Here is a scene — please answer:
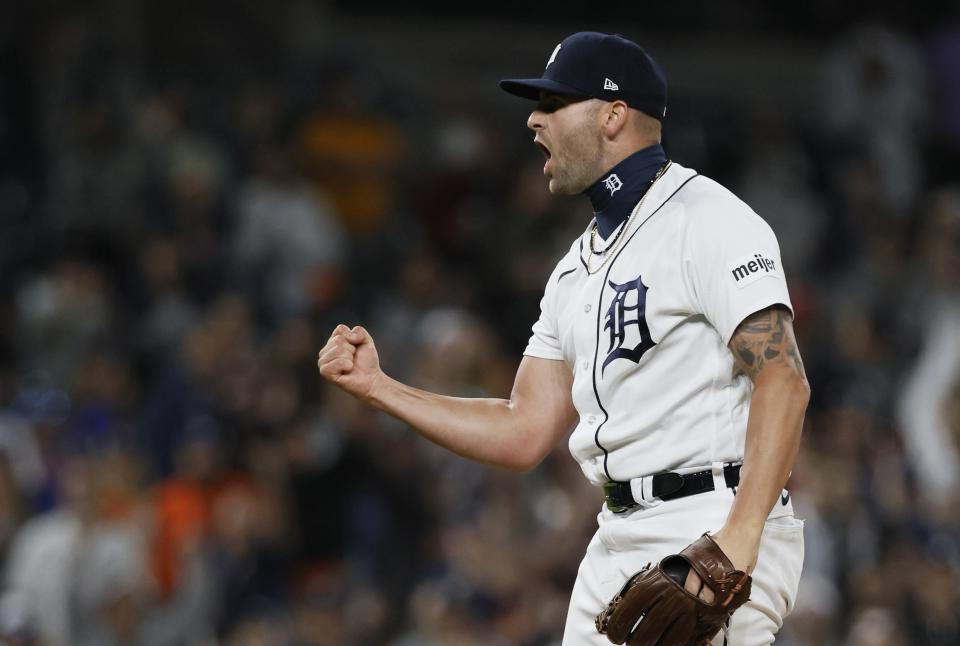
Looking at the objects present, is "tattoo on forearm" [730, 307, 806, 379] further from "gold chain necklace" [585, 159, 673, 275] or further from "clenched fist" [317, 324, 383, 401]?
"clenched fist" [317, 324, 383, 401]

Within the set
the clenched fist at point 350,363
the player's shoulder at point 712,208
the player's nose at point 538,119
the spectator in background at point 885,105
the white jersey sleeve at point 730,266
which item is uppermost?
the spectator in background at point 885,105

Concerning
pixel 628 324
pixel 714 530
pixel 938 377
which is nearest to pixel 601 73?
pixel 628 324

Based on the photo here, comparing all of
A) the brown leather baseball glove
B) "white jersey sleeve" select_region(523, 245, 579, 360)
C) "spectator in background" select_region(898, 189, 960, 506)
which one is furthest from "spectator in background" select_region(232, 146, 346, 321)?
the brown leather baseball glove

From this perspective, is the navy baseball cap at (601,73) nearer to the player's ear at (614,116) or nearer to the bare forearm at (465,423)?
the player's ear at (614,116)

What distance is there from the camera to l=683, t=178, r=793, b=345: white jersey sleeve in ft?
11.3

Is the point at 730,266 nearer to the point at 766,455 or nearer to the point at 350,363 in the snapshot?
the point at 766,455

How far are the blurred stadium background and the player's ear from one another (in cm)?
420

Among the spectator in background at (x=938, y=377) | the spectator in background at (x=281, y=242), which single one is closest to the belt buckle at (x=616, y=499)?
the spectator in background at (x=938, y=377)

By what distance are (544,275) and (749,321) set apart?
677 cm

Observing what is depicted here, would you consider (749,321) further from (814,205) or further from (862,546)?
(814,205)

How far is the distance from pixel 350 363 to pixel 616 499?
74 cm

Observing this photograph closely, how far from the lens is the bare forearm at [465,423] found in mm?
4023

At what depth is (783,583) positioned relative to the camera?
366 centimetres

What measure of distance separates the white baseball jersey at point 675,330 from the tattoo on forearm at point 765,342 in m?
0.03
